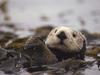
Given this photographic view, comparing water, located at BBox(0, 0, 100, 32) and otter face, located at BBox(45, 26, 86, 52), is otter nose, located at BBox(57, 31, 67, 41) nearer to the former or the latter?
otter face, located at BBox(45, 26, 86, 52)

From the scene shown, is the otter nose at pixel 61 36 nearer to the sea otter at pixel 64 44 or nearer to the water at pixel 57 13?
the sea otter at pixel 64 44

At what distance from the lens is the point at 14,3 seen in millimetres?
20094

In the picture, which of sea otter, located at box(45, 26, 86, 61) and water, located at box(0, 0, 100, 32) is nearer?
sea otter, located at box(45, 26, 86, 61)

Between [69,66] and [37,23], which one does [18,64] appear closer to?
[69,66]

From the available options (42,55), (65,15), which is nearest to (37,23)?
(65,15)

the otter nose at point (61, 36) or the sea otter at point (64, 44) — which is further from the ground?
the otter nose at point (61, 36)

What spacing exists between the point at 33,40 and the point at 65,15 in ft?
36.3

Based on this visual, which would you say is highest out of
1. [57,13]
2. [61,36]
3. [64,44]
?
[57,13]

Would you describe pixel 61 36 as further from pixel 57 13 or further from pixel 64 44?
pixel 57 13

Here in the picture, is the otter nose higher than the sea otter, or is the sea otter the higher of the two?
the otter nose

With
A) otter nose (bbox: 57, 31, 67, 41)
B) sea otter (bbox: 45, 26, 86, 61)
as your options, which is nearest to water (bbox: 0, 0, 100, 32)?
sea otter (bbox: 45, 26, 86, 61)

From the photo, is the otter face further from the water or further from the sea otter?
the water

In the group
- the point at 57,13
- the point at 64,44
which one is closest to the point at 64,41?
the point at 64,44

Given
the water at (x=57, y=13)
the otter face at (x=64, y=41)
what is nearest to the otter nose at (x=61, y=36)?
the otter face at (x=64, y=41)
